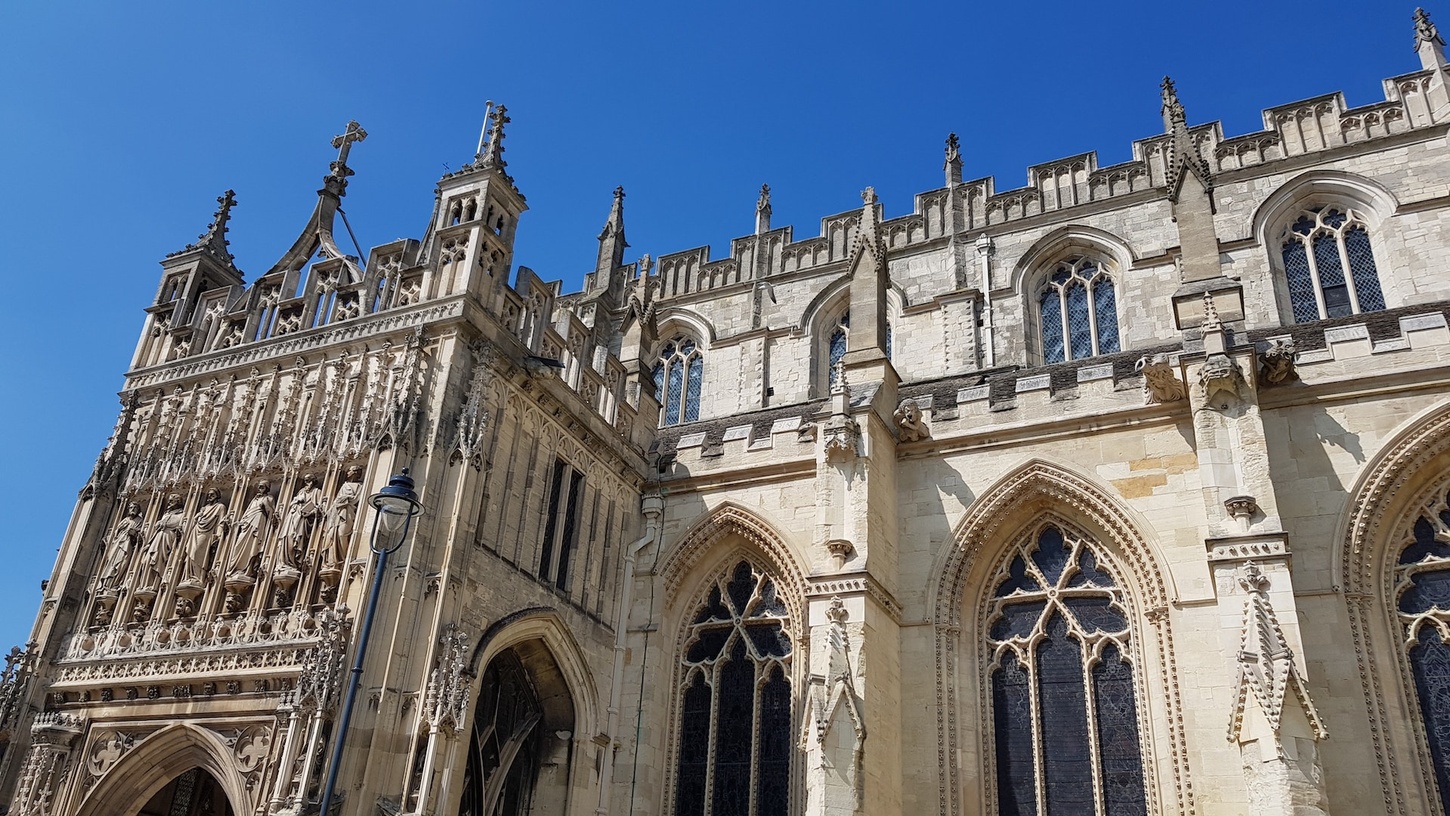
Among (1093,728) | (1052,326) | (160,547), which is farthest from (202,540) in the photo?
(1052,326)

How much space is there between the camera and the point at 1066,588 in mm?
13820

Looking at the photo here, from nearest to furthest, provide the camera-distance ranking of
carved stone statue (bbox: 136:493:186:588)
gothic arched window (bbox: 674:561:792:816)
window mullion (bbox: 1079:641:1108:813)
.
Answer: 1. window mullion (bbox: 1079:641:1108:813)
2. carved stone statue (bbox: 136:493:186:588)
3. gothic arched window (bbox: 674:561:792:816)

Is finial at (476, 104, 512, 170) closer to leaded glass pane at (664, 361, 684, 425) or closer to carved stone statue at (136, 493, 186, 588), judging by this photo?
carved stone statue at (136, 493, 186, 588)

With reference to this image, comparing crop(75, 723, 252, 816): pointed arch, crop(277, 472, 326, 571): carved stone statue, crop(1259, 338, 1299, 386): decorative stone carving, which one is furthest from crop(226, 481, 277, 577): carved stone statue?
crop(1259, 338, 1299, 386): decorative stone carving

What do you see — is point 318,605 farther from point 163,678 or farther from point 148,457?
point 148,457

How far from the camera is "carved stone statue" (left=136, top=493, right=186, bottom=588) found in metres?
13.0

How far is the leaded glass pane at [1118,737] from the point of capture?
12.4 m

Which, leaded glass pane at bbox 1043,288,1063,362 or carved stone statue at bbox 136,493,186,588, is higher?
leaded glass pane at bbox 1043,288,1063,362

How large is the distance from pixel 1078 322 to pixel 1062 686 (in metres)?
8.60

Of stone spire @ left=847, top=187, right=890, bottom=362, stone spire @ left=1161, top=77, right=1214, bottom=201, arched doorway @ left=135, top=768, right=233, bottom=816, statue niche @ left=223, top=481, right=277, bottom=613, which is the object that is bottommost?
arched doorway @ left=135, top=768, right=233, bottom=816

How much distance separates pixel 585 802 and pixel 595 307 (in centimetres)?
1162

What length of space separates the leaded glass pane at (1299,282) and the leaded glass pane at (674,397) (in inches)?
445

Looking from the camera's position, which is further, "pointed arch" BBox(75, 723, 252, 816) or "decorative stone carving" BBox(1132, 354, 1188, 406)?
"decorative stone carving" BBox(1132, 354, 1188, 406)

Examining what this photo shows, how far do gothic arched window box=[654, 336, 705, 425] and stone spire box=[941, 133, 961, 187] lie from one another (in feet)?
20.2
